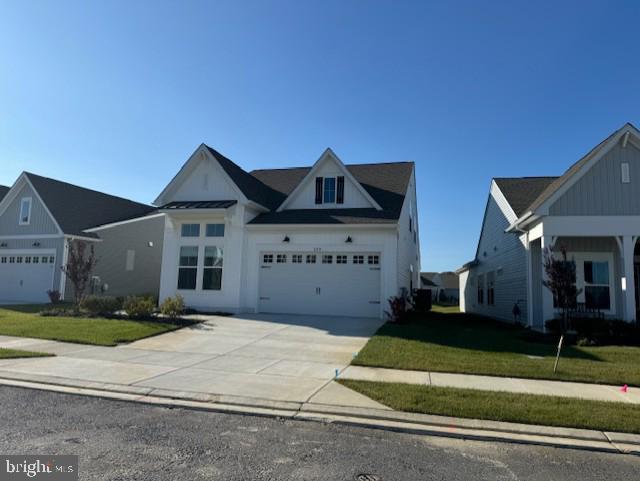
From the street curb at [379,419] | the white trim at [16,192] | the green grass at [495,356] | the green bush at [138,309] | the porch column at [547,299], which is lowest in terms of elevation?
the street curb at [379,419]

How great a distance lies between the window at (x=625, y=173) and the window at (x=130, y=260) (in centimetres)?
2592

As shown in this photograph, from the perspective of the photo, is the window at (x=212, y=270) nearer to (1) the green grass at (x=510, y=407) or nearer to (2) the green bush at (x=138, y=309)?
(2) the green bush at (x=138, y=309)

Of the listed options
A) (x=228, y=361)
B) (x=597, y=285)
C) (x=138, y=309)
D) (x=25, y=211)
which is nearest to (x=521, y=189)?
(x=597, y=285)

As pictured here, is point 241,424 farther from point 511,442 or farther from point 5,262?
point 5,262

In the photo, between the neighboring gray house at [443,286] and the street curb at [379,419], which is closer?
the street curb at [379,419]

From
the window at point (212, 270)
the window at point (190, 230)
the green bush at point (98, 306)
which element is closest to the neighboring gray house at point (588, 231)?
the window at point (212, 270)

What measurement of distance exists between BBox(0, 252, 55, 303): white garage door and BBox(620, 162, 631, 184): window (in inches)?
1075

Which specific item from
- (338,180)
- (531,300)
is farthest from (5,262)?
(531,300)

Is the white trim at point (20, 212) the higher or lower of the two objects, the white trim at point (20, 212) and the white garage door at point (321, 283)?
the higher

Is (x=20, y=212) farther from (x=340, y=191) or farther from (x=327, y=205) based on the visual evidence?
(x=340, y=191)

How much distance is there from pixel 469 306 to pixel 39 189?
28.5 m

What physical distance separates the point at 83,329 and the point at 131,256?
15188 millimetres

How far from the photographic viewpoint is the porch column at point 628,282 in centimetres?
1359

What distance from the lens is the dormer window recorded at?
19188mm
